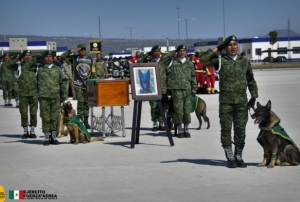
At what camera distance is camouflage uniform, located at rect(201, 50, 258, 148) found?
11266 millimetres

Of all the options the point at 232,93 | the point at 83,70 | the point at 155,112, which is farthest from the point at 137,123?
the point at 232,93

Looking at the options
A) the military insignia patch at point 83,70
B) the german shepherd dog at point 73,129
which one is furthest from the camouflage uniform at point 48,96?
the military insignia patch at point 83,70

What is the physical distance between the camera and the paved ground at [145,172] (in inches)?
372

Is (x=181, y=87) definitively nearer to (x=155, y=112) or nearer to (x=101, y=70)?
(x=155, y=112)

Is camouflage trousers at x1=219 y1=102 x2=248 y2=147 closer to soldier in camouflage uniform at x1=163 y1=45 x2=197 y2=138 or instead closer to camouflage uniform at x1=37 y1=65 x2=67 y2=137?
soldier in camouflage uniform at x1=163 y1=45 x2=197 y2=138

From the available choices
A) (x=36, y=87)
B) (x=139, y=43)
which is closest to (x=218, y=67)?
(x=36, y=87)

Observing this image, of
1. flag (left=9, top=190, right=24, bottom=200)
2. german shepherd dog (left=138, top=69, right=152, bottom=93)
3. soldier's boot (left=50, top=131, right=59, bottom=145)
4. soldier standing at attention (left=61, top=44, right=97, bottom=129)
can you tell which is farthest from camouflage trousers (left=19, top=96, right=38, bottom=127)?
flag (left=9, top=190, right=24, bottom=200)

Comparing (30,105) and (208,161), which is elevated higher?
(30,105)

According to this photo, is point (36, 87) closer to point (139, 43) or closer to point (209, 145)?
point (209, 145)

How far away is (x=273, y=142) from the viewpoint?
11078 mm

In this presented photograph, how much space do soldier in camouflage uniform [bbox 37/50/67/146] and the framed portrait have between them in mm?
1592

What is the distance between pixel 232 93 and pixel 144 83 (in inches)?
148

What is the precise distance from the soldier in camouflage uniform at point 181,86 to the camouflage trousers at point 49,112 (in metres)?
2.48

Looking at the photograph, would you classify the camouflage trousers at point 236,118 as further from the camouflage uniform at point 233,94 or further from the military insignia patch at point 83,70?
the military insignia patch at point 83,70
